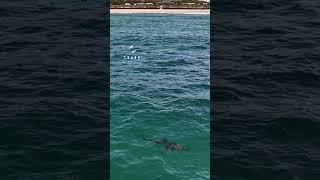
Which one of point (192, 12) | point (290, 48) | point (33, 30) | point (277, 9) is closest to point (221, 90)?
point (290, 48)

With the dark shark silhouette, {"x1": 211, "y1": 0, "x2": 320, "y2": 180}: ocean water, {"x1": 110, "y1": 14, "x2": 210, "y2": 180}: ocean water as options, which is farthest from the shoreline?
the dark shark silhouette

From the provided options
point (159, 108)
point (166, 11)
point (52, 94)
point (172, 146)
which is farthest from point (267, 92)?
point (166, 11)

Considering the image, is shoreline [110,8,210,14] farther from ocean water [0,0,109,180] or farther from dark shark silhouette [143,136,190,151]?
dark shark silhouette [143,136,190,151]

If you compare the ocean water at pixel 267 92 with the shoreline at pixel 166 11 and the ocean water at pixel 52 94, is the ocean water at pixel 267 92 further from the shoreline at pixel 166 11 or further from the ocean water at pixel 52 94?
the shoreline at pixel 166 11

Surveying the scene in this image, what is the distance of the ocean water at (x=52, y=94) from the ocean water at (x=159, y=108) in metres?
1.84

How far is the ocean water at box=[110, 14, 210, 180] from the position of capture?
2552cm

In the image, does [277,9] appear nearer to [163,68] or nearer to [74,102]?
[163,68]

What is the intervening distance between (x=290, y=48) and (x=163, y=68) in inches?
537

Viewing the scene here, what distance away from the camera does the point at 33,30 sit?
43281mm

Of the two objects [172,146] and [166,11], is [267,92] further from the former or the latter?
[166,11]

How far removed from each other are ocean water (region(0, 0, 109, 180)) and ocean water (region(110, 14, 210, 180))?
6.04 feet

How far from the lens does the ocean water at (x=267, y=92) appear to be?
23894 mm

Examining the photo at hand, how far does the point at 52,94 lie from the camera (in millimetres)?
31797

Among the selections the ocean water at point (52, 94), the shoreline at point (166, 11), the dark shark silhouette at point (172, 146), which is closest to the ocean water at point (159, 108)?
the dark shark silhouette at point (172, 146)
